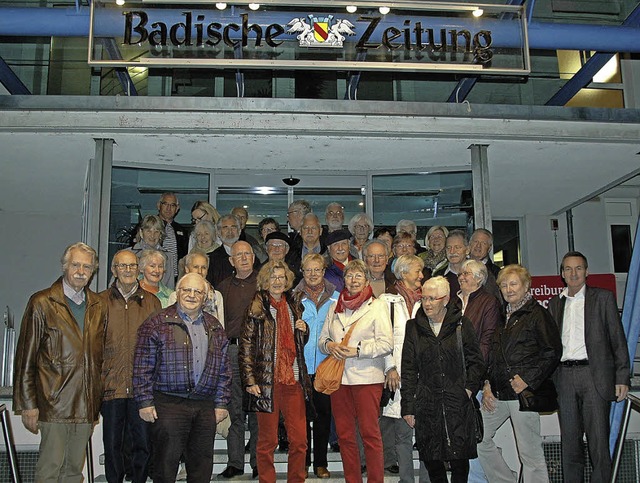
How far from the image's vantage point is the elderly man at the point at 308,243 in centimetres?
658

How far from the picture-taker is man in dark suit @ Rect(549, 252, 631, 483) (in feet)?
17.3

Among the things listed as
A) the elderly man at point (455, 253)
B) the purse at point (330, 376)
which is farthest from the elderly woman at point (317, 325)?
the elderly man at point (455, 253)

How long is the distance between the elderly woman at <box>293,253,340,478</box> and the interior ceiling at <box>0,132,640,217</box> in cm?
216

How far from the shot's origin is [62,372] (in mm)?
4750

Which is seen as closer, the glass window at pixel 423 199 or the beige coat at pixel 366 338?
the beige coat at pixel 366 338

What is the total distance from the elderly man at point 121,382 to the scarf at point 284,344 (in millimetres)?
995

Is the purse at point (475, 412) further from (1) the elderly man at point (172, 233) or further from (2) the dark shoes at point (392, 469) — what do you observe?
(1) the elderly man at point (172, 233)

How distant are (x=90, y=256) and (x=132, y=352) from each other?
822 mm

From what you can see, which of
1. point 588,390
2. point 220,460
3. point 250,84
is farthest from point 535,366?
point 250,84

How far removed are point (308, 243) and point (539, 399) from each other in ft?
8.97

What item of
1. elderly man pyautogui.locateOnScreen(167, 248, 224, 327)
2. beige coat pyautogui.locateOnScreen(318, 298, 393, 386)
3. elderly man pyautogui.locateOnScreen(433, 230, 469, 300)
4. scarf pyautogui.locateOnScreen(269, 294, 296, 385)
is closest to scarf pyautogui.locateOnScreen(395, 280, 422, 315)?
beige coat pyautogui.locateOnScreen(318, 298, 393, 386)

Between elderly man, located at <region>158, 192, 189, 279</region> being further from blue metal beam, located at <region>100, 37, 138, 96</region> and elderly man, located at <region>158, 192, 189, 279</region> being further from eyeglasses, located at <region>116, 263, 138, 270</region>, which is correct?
eyeglasses, located at <region>116, 263, 138, 270</region>

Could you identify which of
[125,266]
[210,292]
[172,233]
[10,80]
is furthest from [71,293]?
[10,80]

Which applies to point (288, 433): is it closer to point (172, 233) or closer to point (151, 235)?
point (151, 235)
